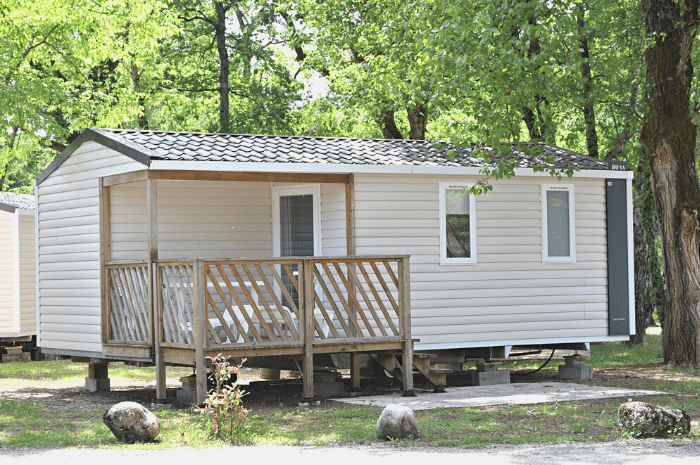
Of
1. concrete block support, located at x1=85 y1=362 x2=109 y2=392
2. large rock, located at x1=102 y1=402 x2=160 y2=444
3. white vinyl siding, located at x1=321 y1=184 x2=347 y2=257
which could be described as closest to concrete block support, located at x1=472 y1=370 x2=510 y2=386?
white vinyl siding, located at x1=321 y1=184 x2=347 y2=257

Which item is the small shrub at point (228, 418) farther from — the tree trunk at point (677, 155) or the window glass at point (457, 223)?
the tree trunk at point (677, 155)

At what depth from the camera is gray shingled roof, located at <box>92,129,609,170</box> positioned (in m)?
11.0

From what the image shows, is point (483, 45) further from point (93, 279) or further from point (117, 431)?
point (117, 431)

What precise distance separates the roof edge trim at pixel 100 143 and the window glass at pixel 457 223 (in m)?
4.10

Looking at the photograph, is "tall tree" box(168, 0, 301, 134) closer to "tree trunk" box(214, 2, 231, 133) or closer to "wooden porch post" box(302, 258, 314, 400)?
"tree trunk" box(214, 2, 231, 133)

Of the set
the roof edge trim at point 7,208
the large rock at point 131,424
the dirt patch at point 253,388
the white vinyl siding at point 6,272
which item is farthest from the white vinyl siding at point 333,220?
the white vinyl siding at point 6,272

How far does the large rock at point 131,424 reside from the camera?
312 inches

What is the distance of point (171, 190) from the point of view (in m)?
12.6

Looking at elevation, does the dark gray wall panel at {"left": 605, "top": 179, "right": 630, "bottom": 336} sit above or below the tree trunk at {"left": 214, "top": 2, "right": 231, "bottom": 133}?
below

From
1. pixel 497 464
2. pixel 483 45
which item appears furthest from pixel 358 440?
pixel 483 45

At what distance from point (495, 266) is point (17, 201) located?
1030 cm

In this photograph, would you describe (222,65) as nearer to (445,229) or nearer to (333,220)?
(333,220)

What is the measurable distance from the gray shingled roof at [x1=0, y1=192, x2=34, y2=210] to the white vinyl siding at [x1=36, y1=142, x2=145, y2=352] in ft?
15.8

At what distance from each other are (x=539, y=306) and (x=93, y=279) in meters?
5.96
